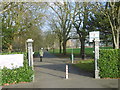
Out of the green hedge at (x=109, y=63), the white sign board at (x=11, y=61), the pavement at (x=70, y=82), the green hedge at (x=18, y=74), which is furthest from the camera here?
the green hedge at (x=109, y=63)

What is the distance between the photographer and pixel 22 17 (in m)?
20.3

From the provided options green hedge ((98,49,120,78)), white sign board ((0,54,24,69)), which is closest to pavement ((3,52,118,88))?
green hedge ((98,49,120,78))

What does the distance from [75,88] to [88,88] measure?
641mm

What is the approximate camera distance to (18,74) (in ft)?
26.7

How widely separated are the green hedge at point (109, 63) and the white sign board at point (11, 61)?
502 centimetres

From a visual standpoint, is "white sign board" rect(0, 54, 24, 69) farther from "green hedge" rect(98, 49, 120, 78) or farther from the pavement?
"green hedge" rect(98, 49, 120, 78)

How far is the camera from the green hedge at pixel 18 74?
7857 mm

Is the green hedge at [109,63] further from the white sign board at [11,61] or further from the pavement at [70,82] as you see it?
the white sign board at [11,61]

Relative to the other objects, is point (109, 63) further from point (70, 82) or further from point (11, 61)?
point (11, 61)

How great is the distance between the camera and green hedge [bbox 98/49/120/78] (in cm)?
888

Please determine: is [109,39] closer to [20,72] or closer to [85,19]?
[85,19]

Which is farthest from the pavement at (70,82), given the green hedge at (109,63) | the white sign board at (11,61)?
the white sign board at (11,61)

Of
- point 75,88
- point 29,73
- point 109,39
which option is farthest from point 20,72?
point 109,39

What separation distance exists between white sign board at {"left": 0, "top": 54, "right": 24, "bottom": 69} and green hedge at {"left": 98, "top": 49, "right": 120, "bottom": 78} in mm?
5023
